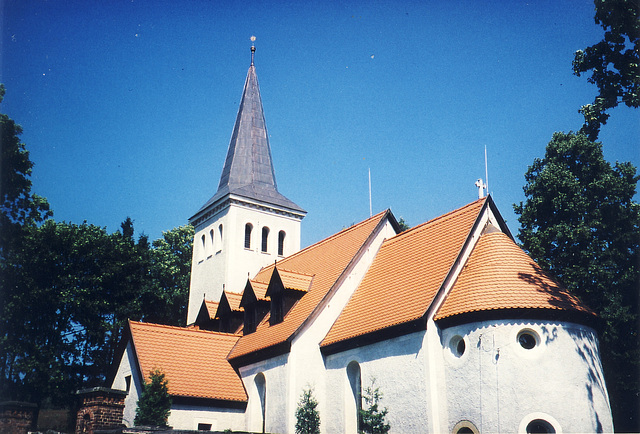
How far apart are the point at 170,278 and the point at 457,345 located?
31.2 meters

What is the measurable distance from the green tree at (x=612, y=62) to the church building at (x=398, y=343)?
18.4 ft

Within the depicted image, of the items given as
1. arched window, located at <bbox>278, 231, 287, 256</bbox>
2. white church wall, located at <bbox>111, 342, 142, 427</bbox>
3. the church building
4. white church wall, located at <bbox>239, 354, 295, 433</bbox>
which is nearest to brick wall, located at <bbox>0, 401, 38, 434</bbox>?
the church building

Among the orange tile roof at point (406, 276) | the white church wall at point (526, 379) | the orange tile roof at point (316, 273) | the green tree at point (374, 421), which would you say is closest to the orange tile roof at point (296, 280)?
the orange tile roof at point (316, 273)

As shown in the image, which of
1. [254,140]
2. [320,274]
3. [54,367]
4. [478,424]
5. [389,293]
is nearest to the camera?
[478,424]

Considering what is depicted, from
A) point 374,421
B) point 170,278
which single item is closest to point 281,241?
point 170,278

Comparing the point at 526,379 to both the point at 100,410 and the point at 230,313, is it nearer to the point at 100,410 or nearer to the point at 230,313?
the point at 100,410

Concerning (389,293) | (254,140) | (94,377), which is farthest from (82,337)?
(389,293)

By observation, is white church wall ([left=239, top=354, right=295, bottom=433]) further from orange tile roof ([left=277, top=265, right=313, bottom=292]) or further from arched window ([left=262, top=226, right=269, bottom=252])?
arched window ([left=262, top=226, right=269, bottom=252])

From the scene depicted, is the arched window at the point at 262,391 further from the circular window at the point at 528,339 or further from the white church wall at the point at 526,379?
the circular window at the point at 528,339

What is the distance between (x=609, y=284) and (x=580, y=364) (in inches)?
325

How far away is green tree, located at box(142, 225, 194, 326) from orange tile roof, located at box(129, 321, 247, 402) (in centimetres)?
1293

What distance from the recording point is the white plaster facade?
1361 inches

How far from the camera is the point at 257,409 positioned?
963 inches

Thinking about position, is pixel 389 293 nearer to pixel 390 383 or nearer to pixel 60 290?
pixel 390 383
